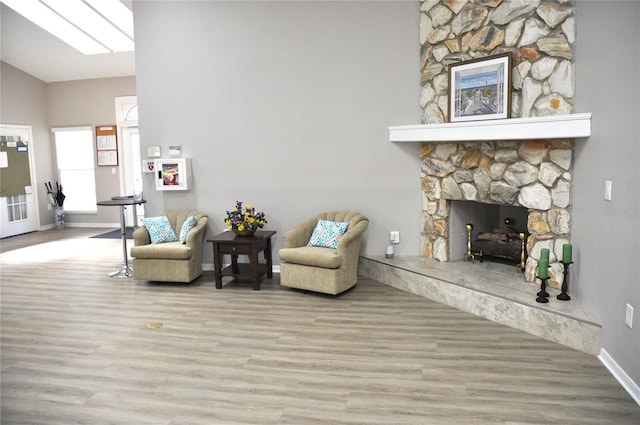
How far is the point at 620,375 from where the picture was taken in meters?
3.13

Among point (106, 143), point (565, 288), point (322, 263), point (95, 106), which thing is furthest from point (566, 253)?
point (95, 106)

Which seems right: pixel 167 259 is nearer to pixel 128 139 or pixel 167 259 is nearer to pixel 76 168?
pixel 128 139

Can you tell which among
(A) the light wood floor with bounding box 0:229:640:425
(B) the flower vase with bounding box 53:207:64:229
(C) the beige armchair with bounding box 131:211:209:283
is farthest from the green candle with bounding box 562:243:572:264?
(B) the flower vase with bounding box 53:207:64:229

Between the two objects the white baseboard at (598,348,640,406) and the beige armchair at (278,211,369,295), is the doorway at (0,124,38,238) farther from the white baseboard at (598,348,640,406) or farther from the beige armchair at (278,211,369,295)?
the white baseboard at (598,348,640,406)

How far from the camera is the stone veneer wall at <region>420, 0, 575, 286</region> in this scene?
4.19m

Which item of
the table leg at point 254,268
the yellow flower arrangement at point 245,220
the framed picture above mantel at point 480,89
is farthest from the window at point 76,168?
the framed picture above mantel at point 480,89

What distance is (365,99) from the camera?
18.4ft

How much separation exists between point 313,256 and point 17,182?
22.5 ft

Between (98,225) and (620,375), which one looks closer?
(620,375)

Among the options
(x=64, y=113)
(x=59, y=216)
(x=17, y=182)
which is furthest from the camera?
(x=59, y=216)

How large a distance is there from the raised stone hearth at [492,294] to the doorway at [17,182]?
6.79 meters

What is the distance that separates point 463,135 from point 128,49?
20.1 feet

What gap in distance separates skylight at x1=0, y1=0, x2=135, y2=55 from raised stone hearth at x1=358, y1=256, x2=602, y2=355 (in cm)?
521

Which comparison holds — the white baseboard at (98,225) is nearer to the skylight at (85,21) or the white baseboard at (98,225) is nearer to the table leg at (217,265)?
the skylight at (85,21)
